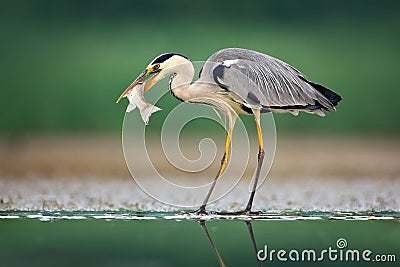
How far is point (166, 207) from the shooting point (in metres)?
6.08

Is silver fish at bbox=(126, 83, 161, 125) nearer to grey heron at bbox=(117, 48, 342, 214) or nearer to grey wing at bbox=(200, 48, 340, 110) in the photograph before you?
grey heron at bbox=(117, 48, 342, 214)

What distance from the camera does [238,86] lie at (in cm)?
581

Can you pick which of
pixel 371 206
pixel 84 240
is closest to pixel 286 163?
pixel 371 206

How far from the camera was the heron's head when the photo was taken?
226 inches

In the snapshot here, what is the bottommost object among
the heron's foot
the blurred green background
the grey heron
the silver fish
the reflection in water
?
the reflection in water

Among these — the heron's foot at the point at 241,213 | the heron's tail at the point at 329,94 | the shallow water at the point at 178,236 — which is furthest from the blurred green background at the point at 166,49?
the shallow water at the point at 178,236

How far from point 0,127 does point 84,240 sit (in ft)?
15.4

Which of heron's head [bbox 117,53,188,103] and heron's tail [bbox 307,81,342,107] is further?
heron's tail [bbox 307,81,342,107]

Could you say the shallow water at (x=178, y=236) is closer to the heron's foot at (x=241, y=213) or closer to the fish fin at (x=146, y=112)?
the heron's foot at (x=241, y=213)

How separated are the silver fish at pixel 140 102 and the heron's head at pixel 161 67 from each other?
0.10ft

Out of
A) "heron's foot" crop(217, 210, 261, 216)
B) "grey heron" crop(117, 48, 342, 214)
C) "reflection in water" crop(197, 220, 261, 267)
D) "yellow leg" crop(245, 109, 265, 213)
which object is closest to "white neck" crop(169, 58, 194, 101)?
"grey heron" crop(117, 48, 342, 214)

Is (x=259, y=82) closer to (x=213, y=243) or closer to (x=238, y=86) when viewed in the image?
(x=238, y=86)

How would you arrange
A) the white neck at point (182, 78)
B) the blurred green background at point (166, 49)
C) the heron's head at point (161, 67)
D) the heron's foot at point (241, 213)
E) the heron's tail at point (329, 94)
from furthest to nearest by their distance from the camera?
1. the blurred green background at point (166, 49)
2. the heron's tail at point (329, 94)
3. the white neck at point (182, 78)
4. the heron's head at point (161, 67)
5. the heron's foot at point (241, 213)

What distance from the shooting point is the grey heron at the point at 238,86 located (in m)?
5.79
